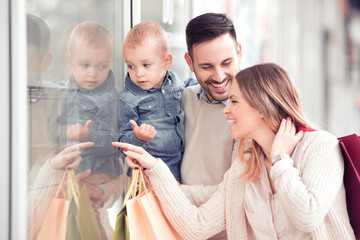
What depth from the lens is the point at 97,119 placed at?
1.33 m

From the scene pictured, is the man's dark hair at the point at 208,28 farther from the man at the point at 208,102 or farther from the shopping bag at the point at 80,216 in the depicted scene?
the shopping bag at the point at 80,216

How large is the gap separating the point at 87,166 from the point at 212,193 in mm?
449

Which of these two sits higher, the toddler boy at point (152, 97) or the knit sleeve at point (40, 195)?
the toddler boy at point (152, 97)

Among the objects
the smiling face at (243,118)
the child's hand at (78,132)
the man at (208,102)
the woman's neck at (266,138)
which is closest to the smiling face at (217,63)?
the man at (208,102)

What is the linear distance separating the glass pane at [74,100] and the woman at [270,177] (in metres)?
0.17

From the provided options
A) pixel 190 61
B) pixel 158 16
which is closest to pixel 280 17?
pixel 158 16

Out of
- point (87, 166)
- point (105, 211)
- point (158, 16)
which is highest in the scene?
point (158, 16)

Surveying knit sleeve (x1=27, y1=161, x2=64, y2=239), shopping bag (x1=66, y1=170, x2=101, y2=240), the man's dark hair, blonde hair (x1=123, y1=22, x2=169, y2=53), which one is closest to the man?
the man's dark hair

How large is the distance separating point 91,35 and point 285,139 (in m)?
0.70

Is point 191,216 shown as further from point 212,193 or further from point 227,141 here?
point 227,141

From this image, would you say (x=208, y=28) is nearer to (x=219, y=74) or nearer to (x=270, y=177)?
(x=219, y=74)

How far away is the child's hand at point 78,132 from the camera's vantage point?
1.21 m

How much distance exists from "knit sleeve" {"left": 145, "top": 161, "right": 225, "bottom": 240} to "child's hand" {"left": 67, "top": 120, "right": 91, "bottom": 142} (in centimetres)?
24

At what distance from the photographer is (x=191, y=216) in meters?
1.29
